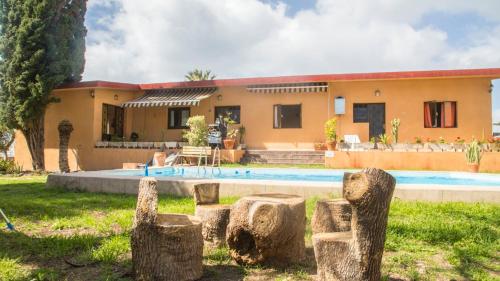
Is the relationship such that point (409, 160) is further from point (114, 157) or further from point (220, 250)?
point (114, 157)

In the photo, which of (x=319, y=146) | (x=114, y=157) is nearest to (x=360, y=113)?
(x=319, y=146)

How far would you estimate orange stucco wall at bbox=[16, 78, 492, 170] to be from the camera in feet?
53.4

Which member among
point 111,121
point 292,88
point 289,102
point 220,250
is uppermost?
point 292,88

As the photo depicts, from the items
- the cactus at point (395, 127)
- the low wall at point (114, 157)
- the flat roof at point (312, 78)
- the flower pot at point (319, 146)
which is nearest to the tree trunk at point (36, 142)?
the low wall at point (114, 157)

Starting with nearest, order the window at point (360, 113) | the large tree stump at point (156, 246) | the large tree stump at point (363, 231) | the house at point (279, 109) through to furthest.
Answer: the large tree stump at point (363, 231)
the large tree stump at point (156, 246)
the house at point (279, 109)
the window at point (360, 113)

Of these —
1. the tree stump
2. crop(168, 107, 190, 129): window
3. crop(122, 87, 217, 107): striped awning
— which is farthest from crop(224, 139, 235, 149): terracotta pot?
the tree stump

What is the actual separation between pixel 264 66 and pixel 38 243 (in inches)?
1204

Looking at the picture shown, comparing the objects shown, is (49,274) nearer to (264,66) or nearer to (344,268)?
(344,268)

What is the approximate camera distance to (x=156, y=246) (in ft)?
10.5

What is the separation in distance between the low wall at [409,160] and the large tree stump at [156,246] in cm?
1174

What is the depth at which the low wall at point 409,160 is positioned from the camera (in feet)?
43.7

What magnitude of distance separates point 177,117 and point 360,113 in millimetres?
9725

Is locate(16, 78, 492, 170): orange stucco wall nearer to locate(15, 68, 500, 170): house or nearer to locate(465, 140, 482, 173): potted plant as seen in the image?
locate(15, 68, 500, 170): house

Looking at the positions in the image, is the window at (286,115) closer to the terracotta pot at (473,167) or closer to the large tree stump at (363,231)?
the terracotta pot at (473,167)
